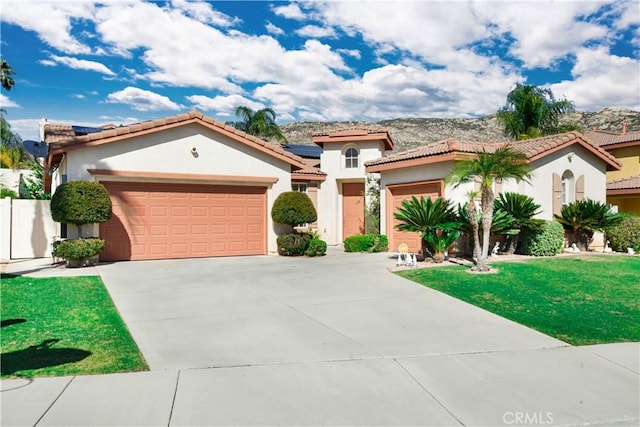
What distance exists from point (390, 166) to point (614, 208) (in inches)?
331

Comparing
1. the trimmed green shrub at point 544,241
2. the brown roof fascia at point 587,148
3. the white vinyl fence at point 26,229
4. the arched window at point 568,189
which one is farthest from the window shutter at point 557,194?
the white vinyl fence at point 26,229

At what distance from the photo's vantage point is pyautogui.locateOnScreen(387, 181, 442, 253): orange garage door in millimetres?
15373

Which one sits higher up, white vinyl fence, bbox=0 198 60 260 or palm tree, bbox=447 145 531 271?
palm tree, bbox=447 145 531 271

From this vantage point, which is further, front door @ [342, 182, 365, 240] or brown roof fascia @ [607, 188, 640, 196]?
front door @ [342, 182, 365, 240]

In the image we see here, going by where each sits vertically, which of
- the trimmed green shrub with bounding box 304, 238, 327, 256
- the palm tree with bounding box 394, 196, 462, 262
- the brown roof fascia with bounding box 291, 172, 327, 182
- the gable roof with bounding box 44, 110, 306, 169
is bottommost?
the trimmed green shrub with bounding box 304, 238, 327, 256

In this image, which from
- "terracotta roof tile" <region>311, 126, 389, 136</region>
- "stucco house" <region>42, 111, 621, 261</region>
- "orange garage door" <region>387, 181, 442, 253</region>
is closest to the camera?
"stucco house" <region>42, 111, 621, 261</region>

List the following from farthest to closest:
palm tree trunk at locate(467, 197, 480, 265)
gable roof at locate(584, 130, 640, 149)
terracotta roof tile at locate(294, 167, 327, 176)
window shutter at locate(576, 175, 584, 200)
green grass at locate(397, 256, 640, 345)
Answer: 1. gable roof at locate(584, 130, 640, 149)
2. terracotta roof tile at locate(294, 167, 327, 176)
3. window shutter at locate(576, 175, 584, 200)
4. palm tree trunk at locate(467, 197, 480, 265)
5. green grass at locate(397, 256, 640, 345)

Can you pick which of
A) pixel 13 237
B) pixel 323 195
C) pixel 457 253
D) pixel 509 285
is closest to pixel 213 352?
pixel 509 285

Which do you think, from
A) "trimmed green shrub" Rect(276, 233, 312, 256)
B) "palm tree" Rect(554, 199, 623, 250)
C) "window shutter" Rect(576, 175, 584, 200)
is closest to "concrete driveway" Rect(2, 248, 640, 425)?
"trimmed green shrub" Rect(276, 233, 312, 256)

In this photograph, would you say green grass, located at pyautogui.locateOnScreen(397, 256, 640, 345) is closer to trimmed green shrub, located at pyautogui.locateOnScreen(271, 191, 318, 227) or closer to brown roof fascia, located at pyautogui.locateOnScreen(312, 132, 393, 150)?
trimmed green shrub, located at pyautogui.locateOnScreen(271, 191, 318, 227)

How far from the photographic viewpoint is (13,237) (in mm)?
14086

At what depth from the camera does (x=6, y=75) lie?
11711mm

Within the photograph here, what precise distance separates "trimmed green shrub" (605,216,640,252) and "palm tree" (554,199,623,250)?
0.96 metres

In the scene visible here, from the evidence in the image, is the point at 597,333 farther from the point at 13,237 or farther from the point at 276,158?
the point at 13,237
